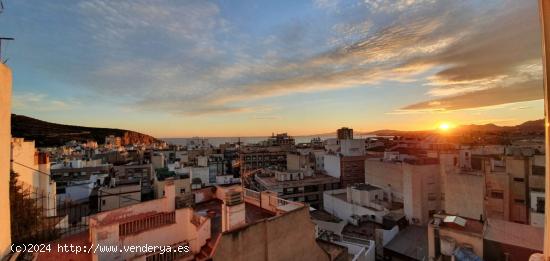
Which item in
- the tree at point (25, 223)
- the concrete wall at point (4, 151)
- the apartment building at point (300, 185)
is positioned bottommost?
the apartment building at point (300, 185)

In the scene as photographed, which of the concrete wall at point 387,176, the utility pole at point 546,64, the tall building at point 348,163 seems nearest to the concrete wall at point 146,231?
the utility pole at point 546,64

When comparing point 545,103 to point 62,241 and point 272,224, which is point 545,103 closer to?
point 272,224

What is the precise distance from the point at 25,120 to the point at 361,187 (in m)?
93.1

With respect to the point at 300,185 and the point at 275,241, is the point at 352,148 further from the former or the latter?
the point at 275,241

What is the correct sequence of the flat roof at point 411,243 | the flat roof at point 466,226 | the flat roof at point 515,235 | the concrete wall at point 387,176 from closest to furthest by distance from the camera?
the flat roof at point 515,235, the flat roof at point 466,226, the flat roof at point 411,243, the concrete wall at point 387,176

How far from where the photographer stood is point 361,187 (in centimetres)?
2472

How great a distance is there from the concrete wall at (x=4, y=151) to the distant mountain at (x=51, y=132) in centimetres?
6450

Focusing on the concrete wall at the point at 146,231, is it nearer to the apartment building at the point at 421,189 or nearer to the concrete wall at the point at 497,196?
the apartment building at the point at 421,189

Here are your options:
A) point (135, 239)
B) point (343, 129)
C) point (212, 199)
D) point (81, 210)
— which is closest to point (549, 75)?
point (135, 239)

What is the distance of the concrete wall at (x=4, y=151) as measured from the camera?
3072 millimetres

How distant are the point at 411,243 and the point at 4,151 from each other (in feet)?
66.6

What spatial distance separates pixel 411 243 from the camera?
17750mm

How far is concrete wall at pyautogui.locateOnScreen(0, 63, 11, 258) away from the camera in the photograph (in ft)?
10.1

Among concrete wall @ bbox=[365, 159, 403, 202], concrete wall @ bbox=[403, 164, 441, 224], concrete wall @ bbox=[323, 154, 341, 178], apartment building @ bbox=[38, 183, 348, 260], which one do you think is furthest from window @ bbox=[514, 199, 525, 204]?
apartment building @ bbox=[38, 183, 348, 260]
